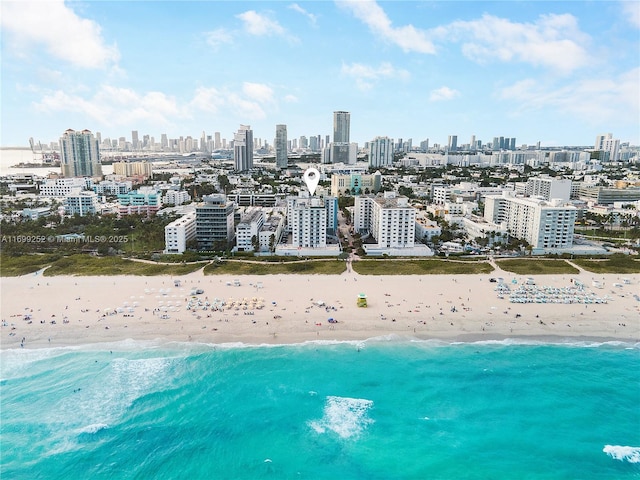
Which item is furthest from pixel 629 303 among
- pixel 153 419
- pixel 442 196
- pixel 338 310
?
pixel 442 196

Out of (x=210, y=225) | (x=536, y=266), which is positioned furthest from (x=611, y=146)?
(x=210, y=225)

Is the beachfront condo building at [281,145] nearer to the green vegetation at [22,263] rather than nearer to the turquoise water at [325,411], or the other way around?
the green vegetation at [22,263]

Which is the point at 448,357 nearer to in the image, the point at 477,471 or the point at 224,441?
the point at 477,471

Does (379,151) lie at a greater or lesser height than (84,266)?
greater

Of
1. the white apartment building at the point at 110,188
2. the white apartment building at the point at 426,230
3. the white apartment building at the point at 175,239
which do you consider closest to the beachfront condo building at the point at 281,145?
the white apartment building at the point at 110,188

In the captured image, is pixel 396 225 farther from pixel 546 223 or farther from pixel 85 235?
pixel 85 235

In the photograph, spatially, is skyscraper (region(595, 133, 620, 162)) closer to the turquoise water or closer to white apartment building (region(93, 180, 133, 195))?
white apartment building (region(93, 180, 133, 195))

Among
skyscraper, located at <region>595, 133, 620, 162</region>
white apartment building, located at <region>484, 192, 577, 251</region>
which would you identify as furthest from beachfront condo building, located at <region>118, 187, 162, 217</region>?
skyscraper, located at <region>595, 133, 620, 162</region>
